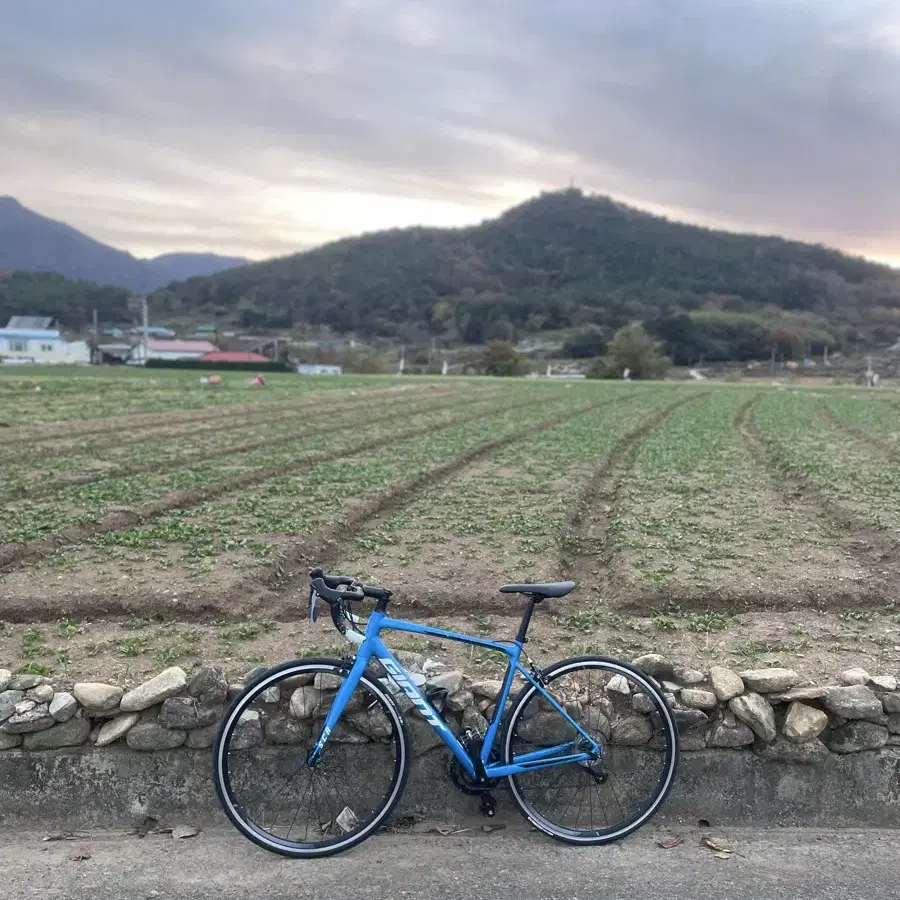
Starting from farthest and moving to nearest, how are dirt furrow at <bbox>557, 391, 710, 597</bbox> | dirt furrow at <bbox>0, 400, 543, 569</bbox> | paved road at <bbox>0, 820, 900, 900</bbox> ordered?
dirt furrow at <bbox>0, 400, 543, 569</bbox> → dirt furrow at <bbox>557, 391, 710, 597</bbox> → paved road at <bbox>0, 820, 900, 900</bbox>

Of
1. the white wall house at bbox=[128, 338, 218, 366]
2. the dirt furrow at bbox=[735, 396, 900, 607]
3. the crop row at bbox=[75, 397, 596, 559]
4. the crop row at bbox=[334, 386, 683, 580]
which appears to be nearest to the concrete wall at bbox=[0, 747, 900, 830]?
the dirt furrow at bbox=[735, 396, 900, 607]

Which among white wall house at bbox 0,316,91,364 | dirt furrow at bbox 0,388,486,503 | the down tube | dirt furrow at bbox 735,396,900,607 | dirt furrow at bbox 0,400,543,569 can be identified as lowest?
white wall house at bbox 0,316,91,364

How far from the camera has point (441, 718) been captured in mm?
3879

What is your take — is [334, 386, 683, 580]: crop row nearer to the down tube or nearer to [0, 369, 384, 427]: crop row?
the down tube

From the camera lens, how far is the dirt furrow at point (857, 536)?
6949 mm

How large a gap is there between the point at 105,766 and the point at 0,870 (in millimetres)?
586

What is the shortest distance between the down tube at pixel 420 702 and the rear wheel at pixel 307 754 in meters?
0.09

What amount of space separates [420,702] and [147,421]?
19.7 metres

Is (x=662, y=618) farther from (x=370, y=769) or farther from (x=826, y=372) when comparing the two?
(x=826, y=372)

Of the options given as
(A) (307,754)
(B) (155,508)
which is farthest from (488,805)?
(B) (155,508)

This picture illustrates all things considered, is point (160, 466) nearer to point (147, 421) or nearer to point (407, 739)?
point (147, 421)

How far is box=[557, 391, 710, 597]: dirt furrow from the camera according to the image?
7.64 metres

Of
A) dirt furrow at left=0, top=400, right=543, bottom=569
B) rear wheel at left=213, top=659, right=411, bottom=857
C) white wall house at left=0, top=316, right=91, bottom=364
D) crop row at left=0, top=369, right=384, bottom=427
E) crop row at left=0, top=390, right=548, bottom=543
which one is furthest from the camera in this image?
white wall house at left=0, top=316, right=91, bottom=364

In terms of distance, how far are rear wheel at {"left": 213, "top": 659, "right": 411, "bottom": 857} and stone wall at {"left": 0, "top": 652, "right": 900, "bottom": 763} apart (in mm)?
21
